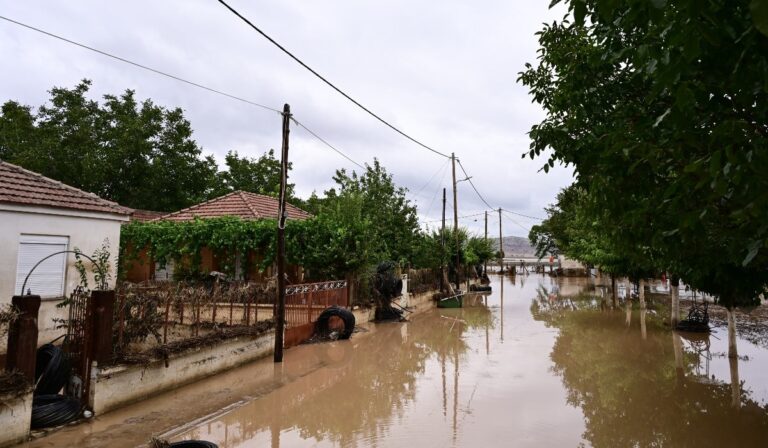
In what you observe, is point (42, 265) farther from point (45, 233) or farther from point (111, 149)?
point (111, 149)

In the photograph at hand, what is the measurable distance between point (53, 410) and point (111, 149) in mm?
27789

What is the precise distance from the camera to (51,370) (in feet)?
24.3

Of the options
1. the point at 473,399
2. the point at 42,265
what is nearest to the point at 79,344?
the point at 42,265

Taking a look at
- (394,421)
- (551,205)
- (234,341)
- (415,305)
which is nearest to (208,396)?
(234,341)

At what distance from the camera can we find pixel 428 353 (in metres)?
14.2

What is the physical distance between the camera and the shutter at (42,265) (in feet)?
33.8

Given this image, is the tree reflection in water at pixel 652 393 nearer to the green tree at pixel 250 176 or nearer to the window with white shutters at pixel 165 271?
the window with white shutters at pixel 165 271

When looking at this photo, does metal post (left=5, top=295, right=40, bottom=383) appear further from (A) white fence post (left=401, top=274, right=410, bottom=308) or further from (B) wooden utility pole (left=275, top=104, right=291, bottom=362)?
(A) white fence post (left=401, top=274, right=410, bottom=308)

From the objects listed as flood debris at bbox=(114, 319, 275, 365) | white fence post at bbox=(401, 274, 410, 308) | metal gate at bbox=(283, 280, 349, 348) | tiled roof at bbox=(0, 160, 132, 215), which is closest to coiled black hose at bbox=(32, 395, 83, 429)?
flood debris at bbox=(114, 319, 275, 365)

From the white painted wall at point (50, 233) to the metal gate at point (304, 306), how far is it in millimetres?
5031

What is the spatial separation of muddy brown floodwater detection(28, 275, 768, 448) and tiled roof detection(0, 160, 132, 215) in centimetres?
543

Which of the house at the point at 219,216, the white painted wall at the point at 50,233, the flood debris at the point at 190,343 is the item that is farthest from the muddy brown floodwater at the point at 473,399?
the house at the point at 219,216

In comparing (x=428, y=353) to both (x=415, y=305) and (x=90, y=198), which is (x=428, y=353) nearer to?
(x=90, y=198)

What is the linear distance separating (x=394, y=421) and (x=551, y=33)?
22.7ft
